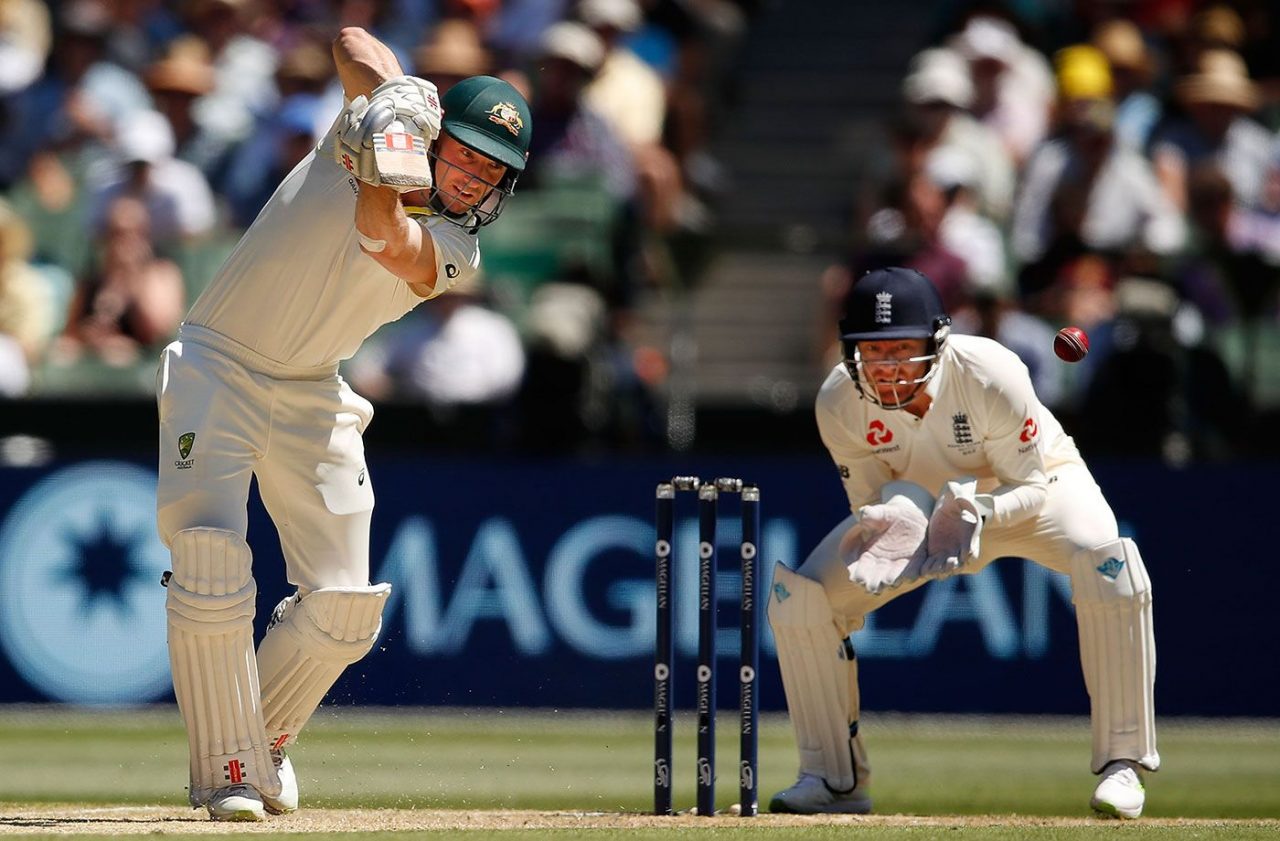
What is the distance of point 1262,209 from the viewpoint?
11.4 metres

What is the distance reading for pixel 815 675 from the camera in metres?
6.98

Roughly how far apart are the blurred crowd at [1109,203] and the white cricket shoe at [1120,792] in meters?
3.52

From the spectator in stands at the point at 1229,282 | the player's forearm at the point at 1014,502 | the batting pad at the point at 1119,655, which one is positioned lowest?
the batting pad at the point at 1119,655

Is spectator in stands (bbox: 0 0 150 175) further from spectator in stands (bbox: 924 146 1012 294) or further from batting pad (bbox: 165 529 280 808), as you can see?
batting pad (bbox: 165 529 280 808)

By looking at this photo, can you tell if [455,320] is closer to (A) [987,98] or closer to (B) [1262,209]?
(A) [987,98]

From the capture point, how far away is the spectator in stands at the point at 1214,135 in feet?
38.3

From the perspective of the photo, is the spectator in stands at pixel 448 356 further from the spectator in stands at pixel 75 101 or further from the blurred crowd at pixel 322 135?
the spectator in stands at pixel 75 101

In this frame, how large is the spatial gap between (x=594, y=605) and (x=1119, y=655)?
12.0 ft

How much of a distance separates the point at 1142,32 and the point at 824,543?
6.97 m

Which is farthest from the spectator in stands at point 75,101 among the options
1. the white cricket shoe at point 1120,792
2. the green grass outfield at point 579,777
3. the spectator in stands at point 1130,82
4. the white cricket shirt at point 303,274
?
the white cricket shoe at point 1120,792

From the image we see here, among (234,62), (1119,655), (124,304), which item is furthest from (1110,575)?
(234,62)

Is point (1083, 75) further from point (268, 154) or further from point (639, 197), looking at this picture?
point (268, 154)

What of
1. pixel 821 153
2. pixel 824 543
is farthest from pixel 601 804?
pixel 821 153

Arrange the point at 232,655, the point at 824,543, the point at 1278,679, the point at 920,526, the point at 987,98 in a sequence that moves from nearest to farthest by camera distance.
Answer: the point at 232,655 < the point at 920,526 < the point at 824,543 < the point at 1278,679 < the point at 987,98
